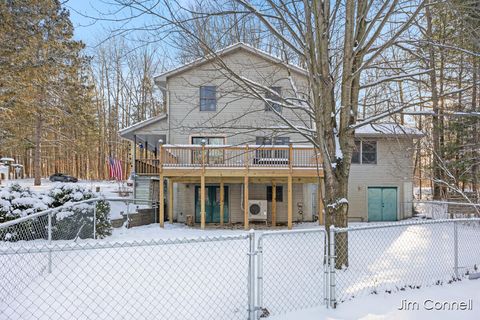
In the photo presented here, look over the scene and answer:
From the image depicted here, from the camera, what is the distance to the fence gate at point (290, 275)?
407 cm

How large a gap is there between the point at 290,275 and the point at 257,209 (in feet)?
27.1

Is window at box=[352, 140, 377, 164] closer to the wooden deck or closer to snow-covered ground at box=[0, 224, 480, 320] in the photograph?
the wooden deck

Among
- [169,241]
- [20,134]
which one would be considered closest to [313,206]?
[169,241]

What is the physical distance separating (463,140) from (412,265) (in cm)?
1145

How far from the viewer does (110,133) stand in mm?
33125

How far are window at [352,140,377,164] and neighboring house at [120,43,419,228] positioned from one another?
5 cm

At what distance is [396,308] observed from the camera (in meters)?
4.15

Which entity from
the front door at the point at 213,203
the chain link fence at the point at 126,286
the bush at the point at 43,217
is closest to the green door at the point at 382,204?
the front door at the point at 213,203

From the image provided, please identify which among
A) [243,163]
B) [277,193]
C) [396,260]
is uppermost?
[243,163]

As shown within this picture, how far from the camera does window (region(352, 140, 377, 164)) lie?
15.9 metres

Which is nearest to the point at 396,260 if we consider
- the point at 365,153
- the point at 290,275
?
the point at 290,275

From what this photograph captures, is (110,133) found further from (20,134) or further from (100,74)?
(20,134)

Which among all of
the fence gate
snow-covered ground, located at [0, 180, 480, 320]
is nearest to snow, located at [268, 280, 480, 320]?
snow-covered ground, located at [0, 180, 480, 320]

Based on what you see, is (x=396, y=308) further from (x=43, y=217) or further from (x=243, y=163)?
(x=243, y=163)
